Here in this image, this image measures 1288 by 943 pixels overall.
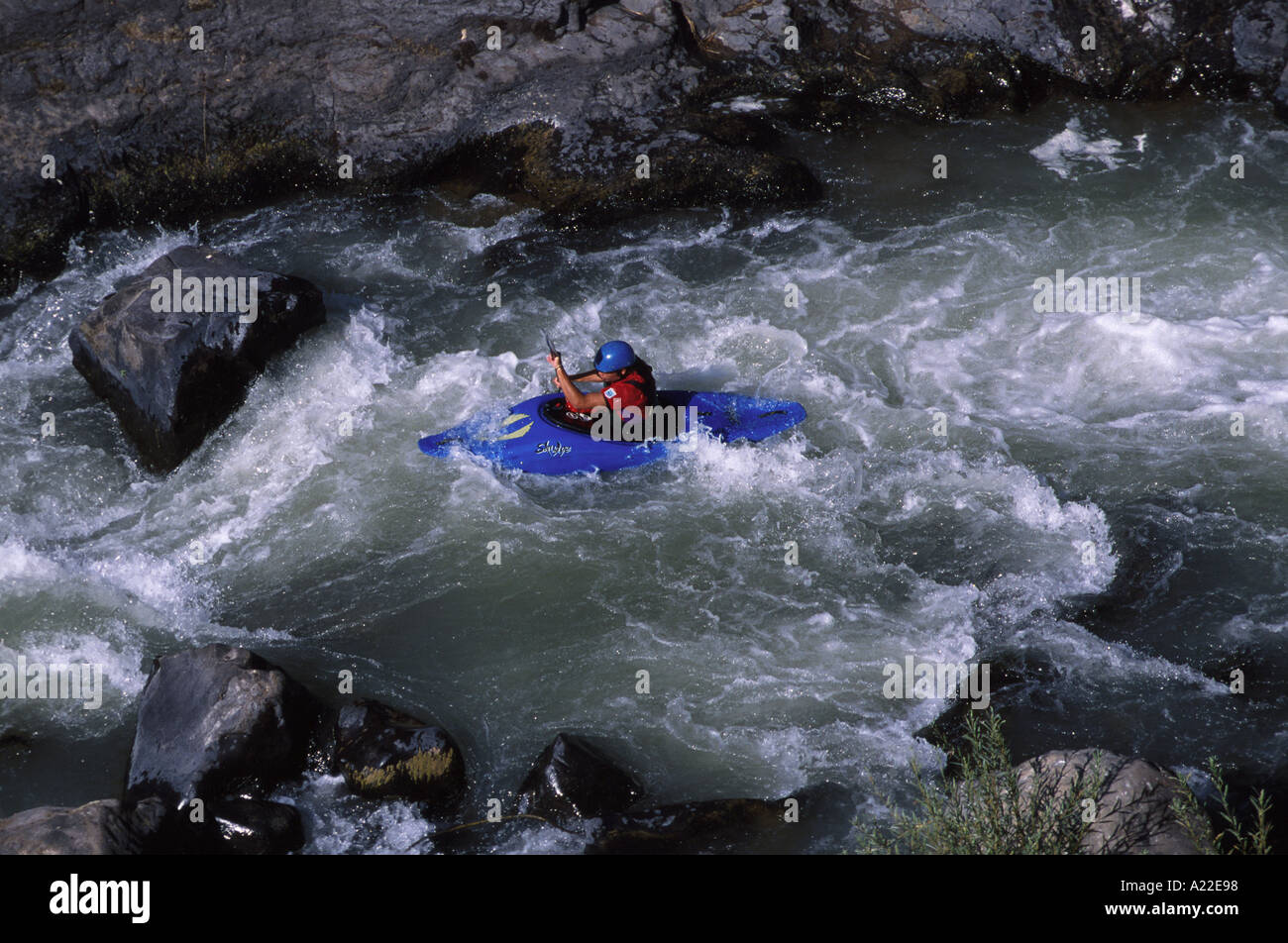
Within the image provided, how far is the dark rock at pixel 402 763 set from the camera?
238 inches

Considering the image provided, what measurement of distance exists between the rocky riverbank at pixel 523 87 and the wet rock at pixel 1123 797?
6430mm

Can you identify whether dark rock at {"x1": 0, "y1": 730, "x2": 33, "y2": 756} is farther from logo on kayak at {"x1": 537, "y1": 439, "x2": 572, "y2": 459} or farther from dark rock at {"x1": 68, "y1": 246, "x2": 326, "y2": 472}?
logo on kayak at {"x1": 537, "y1": 439, "x2": 572, "y2": 459}

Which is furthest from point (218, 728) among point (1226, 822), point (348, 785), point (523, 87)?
point (523, 87)

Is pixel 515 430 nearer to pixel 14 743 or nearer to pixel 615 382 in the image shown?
pixel 615 382

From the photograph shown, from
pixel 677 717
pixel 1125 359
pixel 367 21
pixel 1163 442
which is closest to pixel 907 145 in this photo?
pixel 1125 359

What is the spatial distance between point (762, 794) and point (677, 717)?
73cm

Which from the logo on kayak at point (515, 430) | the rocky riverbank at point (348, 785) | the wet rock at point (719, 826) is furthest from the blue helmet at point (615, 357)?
the wet rock at point (719, 826)

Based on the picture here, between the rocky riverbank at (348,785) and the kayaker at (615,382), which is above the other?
the kayaker at (615,382)

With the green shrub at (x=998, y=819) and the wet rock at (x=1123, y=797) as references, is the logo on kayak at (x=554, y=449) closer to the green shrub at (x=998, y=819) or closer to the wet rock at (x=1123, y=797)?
the green shrub at (x=998, y=819)

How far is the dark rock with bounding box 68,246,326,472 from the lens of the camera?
835 centimetres

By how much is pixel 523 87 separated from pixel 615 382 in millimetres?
4402

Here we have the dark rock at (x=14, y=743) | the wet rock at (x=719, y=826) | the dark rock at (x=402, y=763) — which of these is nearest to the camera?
the wet rock at (x=719, y=826)

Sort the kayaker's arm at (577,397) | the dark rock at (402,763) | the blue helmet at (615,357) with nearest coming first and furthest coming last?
1. the dark rock at (402,763)
2. the blue helmet at (615,357)
3. the kayaker's arm at (577,397)

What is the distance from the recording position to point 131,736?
6516mm
